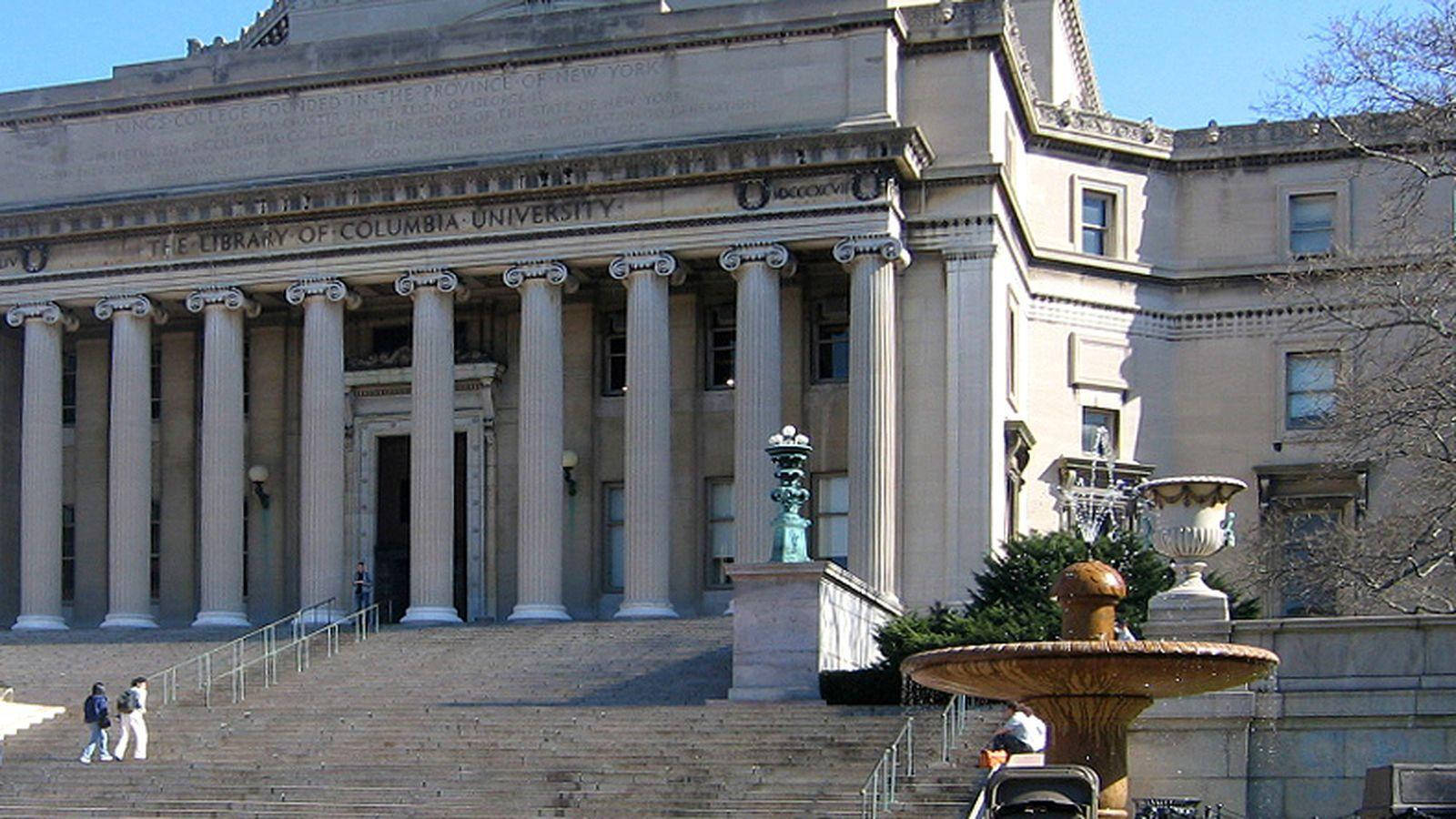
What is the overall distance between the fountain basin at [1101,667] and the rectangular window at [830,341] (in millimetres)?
26748

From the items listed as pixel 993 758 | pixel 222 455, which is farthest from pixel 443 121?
pixel 993 758

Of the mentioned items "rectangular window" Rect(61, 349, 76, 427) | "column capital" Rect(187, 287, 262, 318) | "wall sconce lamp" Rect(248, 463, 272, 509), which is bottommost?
"wall sconce lamp" Rect(248, 463, 272, 509)

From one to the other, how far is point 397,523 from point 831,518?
978cm

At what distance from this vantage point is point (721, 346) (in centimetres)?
4994

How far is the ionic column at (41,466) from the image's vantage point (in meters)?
50.2

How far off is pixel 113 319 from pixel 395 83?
757 centimetres

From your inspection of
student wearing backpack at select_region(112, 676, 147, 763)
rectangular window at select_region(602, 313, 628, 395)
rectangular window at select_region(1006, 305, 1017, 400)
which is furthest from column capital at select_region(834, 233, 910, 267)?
student wearing backpack at select_region(112, 676, 147, 763)

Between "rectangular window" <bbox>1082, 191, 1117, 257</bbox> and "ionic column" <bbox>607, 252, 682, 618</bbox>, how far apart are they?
469 inches

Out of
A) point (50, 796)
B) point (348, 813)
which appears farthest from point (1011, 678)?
point (50, 796)

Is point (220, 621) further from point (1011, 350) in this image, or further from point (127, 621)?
point (1011, 350)

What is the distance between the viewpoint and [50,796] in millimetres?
33344

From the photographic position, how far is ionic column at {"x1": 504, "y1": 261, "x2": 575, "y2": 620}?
4697 cm

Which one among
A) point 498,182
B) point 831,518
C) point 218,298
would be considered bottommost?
point 831,518

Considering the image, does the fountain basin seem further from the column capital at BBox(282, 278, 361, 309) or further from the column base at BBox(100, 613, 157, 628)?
the column base at BBox(100, 613, 157, 628)
